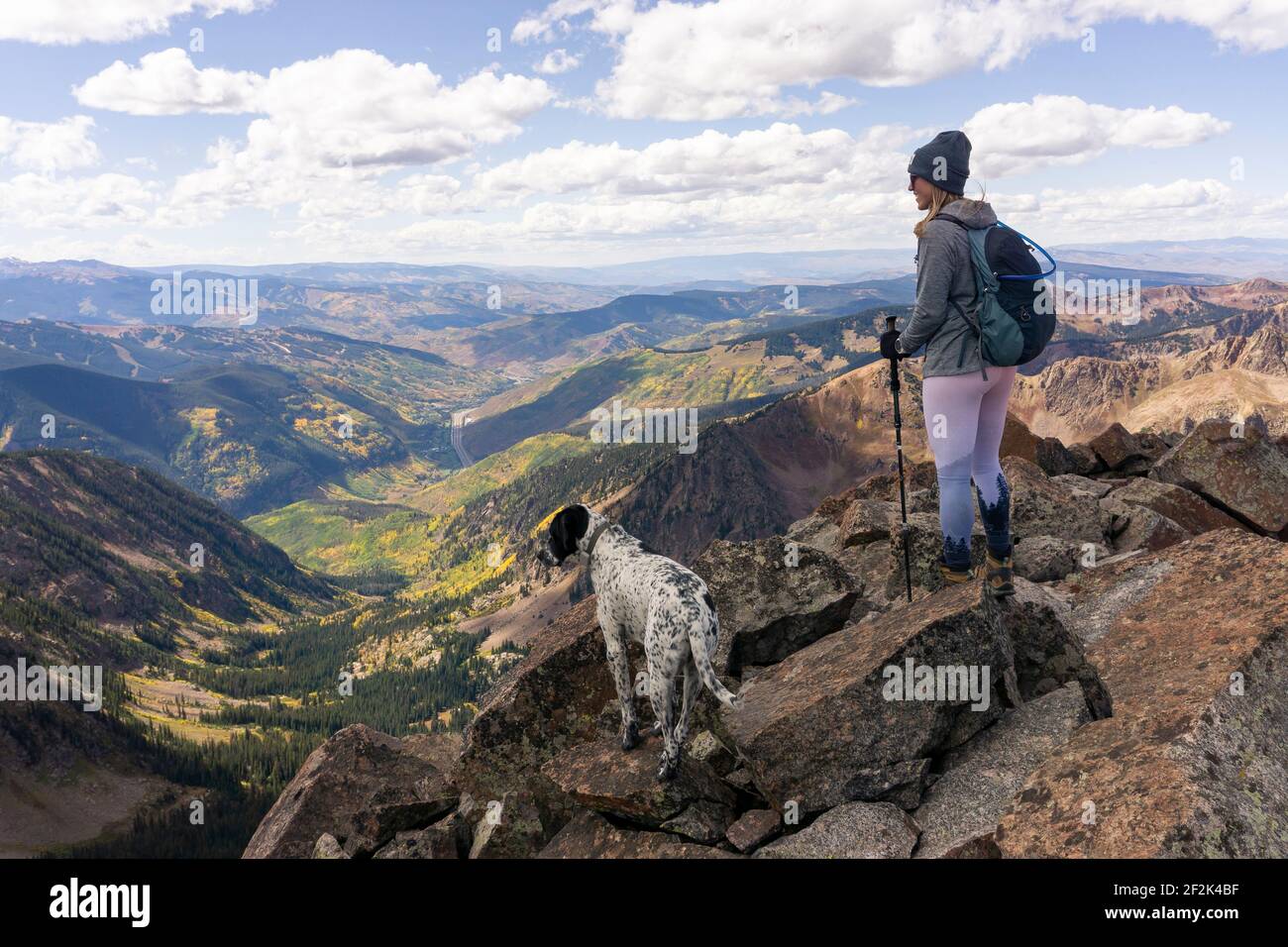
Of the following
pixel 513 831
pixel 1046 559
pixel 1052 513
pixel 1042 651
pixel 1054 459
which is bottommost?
pixel 513 831

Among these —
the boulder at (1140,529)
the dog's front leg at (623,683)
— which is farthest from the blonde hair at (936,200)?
the boulder at (1140,529)

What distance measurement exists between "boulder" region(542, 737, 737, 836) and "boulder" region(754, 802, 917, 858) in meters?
1.36

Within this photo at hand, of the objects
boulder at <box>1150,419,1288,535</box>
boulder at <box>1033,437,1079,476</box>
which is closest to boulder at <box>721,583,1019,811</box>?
boulder at <box>1150,419,1288,535</box>

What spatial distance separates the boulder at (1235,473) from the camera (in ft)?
84.2

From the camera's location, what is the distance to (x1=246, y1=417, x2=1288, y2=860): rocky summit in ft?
28.8

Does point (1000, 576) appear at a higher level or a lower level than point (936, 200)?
lower

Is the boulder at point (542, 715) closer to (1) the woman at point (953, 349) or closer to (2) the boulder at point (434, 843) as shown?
(2) the boulder at point (434, 843)

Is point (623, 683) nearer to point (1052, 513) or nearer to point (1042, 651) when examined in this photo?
point (1042, 651)

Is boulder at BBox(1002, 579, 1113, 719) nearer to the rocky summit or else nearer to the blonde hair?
the rocky summit

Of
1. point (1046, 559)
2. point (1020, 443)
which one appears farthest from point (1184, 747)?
point (1020, 443)

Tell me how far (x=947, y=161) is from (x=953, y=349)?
9.87ft

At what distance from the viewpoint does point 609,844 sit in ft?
38.3
